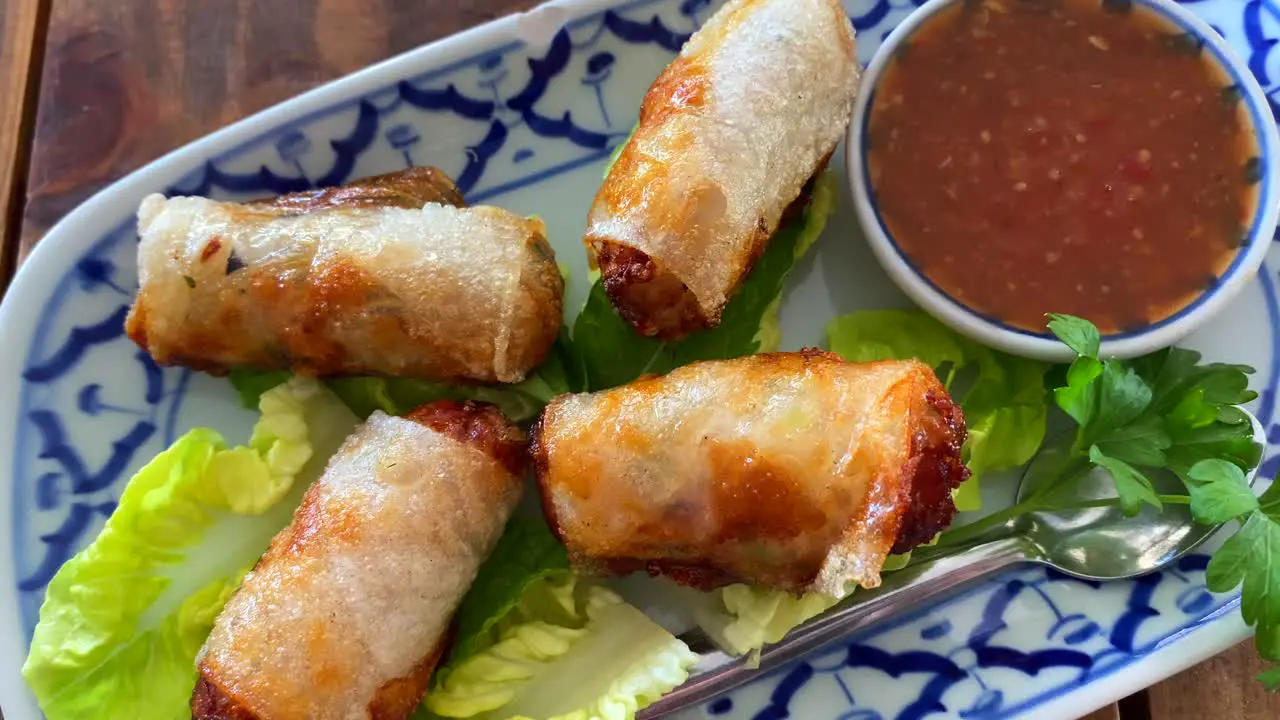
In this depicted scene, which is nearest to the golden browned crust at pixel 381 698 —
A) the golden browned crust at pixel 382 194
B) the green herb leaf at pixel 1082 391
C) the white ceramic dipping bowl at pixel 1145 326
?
the golden browned crust at pixel 382 194

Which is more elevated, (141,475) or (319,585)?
(141,475)

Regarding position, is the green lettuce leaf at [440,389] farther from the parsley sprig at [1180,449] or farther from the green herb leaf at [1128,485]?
the green herb leaf at [1128,485]

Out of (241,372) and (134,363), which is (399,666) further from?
(134,363)

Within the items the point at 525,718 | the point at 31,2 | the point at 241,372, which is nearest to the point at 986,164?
the point at 525,718

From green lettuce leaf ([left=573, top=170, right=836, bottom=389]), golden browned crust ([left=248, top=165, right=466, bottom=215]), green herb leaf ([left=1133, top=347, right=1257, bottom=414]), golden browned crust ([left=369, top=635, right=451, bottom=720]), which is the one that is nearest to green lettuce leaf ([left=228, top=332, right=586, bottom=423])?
green lettuce leaf ([left=573, top=170, right=836, bottom=389])

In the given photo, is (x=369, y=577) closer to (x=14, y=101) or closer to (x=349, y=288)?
(x=349, y=288)

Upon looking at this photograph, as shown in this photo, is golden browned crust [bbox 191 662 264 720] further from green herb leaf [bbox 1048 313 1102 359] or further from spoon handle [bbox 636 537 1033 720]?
green herb leaf [bbox 1048 313 1102 359]

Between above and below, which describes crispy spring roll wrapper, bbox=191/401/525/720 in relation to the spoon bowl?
above
